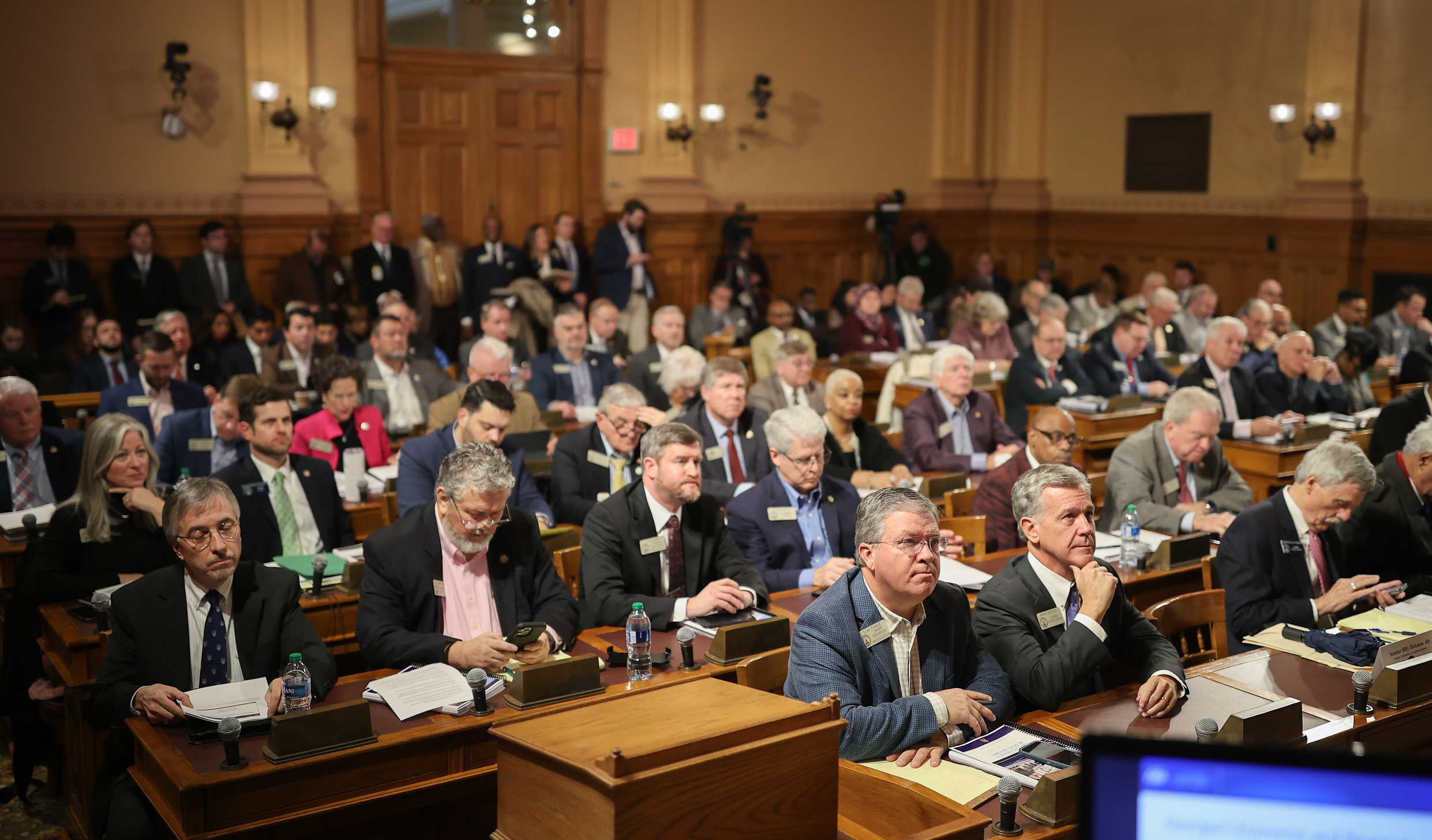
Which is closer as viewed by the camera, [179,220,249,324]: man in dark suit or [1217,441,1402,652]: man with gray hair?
[1217,441,1402,652]: man with gray hair

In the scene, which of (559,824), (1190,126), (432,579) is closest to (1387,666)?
(559,824)

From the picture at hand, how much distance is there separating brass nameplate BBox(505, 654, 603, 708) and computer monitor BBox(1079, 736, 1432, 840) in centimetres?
213

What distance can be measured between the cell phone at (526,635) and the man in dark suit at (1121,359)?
5.87m

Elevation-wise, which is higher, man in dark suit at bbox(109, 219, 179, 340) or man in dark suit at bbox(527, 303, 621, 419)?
man in dark suit at bbox(109, 219, 179, 340)

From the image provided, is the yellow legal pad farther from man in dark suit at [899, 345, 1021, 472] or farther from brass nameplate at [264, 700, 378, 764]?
man in dark suit at [899, 345, 1021, 472]

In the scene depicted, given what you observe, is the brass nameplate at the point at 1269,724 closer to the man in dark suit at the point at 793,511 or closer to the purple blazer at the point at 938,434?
the man in dark suit at the point at 793,511

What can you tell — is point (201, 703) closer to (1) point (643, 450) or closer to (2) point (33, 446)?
(1) point (643, 450)

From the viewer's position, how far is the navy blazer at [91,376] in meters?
7.67

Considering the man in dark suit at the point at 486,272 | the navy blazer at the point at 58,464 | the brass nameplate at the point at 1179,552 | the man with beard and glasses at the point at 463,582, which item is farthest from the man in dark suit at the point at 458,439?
the man in dark suit at the point at 486,272

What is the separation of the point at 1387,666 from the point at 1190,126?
34.4 ft

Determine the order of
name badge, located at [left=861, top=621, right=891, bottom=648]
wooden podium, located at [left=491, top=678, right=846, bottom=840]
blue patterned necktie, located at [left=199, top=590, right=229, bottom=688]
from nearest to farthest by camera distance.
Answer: wooden podium, located at [left=491, top=678, right=846, bottom=840] < name badge, located at [left=861, top=621, right=891, bottom=648] < blue patterned necktie, located at [left=199, top=590, right=229, bottom=688]

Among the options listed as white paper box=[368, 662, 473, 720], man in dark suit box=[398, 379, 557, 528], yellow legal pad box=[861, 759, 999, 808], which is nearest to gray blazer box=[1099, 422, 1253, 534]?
man in dark suit box=[398, 379, 557, 528]

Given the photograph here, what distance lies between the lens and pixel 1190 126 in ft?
41.4

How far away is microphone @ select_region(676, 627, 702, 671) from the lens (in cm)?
348
